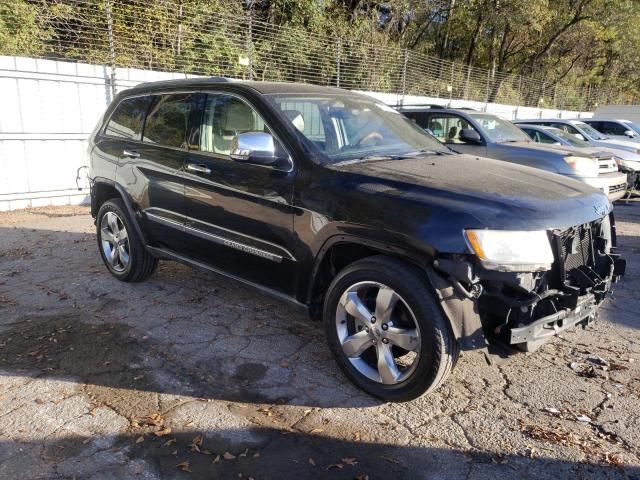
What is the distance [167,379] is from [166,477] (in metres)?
0.96

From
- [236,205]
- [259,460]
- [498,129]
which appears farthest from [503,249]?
[498,129]

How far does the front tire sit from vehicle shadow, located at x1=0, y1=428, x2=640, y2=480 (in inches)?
16.2

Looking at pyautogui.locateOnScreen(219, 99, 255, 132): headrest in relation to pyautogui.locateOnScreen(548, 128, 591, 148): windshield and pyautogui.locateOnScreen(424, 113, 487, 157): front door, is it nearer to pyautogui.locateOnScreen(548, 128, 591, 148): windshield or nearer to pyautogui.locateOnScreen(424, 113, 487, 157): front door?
pyautogui.locateOnScreen(424, 113, 487, 157): front door

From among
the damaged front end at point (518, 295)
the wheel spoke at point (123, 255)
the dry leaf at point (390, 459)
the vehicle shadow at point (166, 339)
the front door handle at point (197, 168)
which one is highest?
the front door handle at point (197, 168)

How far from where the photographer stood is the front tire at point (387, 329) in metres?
2.76

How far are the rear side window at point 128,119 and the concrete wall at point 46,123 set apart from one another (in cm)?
363

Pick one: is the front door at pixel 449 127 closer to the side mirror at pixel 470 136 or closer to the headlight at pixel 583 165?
the side mirror at pixel 470 136

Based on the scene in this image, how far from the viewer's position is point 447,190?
9.41ft

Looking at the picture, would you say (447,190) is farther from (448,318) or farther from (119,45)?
(119,45)

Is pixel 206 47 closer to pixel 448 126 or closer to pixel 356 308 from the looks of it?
pixel 448 126

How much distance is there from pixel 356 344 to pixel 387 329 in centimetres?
26

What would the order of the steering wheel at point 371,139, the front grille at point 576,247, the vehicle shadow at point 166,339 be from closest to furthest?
the front grille at point 576,247, the vehicle shadow at point 166,339, the steering wheel at point 371,139

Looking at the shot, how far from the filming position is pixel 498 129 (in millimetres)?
9219

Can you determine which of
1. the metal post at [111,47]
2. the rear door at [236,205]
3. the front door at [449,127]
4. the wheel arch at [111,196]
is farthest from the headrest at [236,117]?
Answer: the metal post at [111,47]
